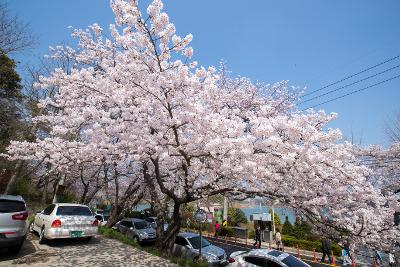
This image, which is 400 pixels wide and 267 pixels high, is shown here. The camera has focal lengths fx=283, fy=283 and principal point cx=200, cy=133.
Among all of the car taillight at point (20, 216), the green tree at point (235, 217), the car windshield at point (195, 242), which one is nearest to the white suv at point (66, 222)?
the car taillight at point (20, 216)

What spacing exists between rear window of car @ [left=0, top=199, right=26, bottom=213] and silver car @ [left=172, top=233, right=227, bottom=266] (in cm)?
780

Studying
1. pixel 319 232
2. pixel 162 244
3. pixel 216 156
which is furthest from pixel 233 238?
pixel 216 156

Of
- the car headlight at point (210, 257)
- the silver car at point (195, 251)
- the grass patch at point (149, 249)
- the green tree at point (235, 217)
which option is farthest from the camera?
the green tree at point (235, 217)

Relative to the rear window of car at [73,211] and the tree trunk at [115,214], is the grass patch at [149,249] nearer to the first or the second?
the rear window of car at [73,211]

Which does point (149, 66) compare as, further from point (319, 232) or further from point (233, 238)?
point (233, 238)

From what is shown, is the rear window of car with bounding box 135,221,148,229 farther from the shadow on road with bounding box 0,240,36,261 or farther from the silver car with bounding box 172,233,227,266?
the shadow on road with bounding box 0,240,36,261

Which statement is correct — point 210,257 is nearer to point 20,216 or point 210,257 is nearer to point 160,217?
→ point 160,217

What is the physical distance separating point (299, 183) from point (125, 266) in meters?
5.51

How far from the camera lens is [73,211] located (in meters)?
10.4

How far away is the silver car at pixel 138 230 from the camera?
18.0m

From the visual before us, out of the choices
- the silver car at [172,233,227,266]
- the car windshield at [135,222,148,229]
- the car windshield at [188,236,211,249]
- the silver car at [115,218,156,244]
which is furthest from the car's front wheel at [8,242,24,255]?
the car windshield at [135,222,148,229]

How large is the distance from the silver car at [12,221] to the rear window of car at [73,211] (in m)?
2.10

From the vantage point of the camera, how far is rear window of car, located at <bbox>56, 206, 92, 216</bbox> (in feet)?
33.3

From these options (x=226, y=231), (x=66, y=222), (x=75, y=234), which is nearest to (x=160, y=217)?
(x=75, y=234)
